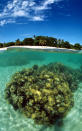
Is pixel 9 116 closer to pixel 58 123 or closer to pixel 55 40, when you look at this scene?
pixel 58 123

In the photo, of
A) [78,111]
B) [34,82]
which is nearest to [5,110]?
[34,82]

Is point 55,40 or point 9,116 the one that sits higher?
point 55,40

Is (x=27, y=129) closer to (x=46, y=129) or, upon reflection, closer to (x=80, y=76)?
(x=46, y=129)

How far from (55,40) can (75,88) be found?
32742mm

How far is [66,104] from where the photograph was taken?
16.3 ft

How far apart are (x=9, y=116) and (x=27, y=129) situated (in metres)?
1.23

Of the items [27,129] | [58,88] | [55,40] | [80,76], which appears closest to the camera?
[27,129]

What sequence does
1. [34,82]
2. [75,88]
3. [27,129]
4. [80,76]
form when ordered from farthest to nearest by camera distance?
[80,76], [75,88], [34,82], [27,129]

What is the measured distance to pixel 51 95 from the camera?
4.91 metres

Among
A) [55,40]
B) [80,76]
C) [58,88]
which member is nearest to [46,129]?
[58,88]

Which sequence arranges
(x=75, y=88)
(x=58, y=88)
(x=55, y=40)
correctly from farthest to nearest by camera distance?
1. (x=55, y=40)
2. (x=75, y=88)
3. (x=58, y=88)

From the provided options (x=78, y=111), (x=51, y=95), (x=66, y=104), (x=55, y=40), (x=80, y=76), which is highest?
(x=55, y=40)

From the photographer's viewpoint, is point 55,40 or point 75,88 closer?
point 75,88

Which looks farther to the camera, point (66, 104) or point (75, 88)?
point (75, 88)
